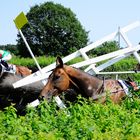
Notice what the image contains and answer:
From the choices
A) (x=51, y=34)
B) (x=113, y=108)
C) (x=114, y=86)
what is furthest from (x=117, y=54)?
(x=51, y=34)

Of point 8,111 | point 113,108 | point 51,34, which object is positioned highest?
point 51,34

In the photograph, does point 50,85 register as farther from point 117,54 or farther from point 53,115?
point 53,115

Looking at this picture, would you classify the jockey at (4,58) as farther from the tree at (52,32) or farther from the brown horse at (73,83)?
the tree at (52,32)

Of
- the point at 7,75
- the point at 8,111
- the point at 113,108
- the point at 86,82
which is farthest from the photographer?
the point at 7,75

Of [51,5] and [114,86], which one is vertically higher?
[51,5]

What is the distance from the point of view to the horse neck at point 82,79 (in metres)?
8.31

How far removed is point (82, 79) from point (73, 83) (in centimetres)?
16

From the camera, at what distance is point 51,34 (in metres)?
56.8

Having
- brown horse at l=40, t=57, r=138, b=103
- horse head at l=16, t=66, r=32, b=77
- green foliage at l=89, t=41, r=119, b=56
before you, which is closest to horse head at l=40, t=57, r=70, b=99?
brown horse at l=40, t=57, r=138, b=103

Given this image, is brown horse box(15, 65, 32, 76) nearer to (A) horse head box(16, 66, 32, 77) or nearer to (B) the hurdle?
(A) horse head box(16, 66, 32, 77)

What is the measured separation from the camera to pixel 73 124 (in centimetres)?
475

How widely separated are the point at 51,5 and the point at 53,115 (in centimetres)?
5576

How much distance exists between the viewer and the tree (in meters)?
56.2

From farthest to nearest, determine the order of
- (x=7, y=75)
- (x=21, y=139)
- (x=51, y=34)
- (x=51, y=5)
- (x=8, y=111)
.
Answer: (x=51, y=5) < (x=51, y=34) < (x=7, y=75) < (x=8, y=111) < (x=21, y=139)
